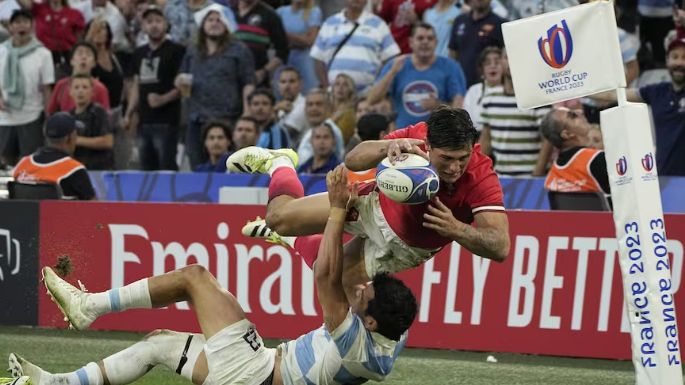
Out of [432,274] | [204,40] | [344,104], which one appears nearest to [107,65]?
[204,40]

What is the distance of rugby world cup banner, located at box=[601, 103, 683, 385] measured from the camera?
739cm

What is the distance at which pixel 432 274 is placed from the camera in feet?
36.7

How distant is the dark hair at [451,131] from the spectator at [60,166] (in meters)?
5.64

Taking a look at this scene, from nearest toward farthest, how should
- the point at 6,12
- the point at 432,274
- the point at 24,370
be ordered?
1. the point at 24,370
2. the point at 432,274
3. the point at 6,12

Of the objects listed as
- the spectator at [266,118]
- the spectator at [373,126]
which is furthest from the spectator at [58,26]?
the spectator at [373,126]

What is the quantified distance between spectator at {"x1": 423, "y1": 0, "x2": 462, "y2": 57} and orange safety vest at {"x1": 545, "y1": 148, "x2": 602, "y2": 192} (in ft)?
12.0

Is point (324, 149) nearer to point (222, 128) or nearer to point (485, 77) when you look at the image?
point (222, 128)

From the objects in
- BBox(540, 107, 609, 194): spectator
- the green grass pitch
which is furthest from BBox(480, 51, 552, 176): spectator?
the green grass pitch

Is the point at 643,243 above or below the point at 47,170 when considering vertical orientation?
above

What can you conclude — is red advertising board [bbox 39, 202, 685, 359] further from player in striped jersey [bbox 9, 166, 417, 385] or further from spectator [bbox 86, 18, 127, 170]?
spectator [bbox 86, 18, 127, 170]

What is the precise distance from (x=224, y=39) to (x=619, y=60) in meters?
8.17

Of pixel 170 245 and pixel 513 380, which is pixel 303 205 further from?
pixel 170 245

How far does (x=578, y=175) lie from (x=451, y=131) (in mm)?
4037

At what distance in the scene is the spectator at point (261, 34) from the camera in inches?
612
